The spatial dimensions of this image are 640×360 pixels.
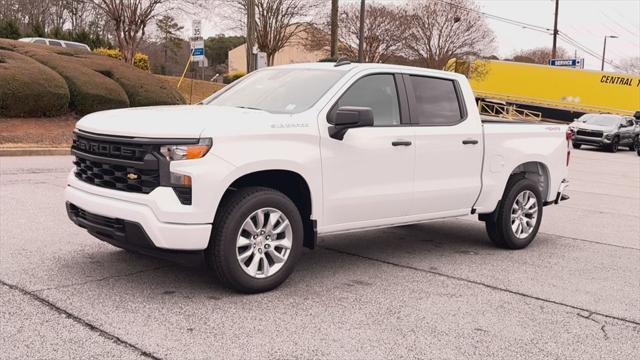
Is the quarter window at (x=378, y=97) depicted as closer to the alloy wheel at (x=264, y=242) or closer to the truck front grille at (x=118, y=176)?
the alloy wheel at (x=264, y=242)

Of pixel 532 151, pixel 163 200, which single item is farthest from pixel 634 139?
pixel 163 200

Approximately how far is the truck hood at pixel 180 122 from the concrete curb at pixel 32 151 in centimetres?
1032

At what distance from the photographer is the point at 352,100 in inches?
226

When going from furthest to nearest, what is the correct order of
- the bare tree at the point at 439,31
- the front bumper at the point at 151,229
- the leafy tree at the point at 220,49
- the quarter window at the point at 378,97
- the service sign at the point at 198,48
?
the leafy tree at the point at 220,49, the bare tree at the point at 439,31, the service sign at the point at 198,48, the quarter window at the point at 378,97, the front bumper at the point at 151,229

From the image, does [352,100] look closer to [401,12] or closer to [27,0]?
[401,12]

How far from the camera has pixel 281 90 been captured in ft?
19.5

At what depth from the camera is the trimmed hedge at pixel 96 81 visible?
19.0 metres

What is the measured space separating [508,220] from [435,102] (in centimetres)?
161

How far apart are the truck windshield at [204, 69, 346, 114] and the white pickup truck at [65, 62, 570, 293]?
0.02 metres

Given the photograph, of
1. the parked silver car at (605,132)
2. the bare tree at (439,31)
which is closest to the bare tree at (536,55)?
the bare tree at (439,31)

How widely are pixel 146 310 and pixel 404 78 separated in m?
3.20

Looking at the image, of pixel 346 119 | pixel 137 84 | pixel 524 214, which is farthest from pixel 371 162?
pixel 137 84

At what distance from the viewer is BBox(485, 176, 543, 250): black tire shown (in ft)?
23.2

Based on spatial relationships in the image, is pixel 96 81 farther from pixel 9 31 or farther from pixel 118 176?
pixel 9 31
